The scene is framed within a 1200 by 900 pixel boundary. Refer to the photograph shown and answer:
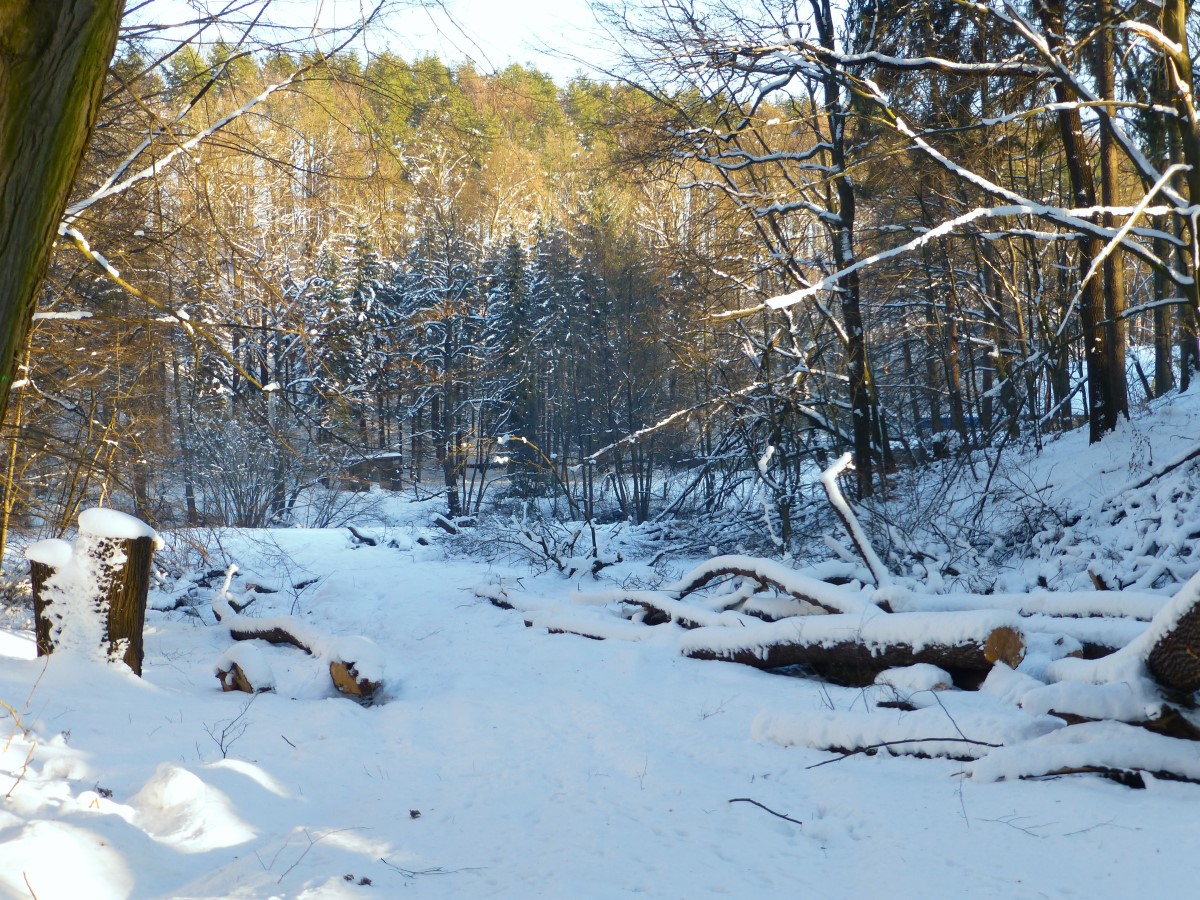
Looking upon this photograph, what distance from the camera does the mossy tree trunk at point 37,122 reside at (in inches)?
63.6

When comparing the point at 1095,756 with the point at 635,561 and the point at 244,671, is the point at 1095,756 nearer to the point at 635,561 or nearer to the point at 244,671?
the point at 244,671

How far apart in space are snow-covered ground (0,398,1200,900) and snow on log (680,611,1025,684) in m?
0.20

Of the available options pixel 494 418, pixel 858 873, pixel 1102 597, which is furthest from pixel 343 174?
pixel 494 418

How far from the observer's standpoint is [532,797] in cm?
408

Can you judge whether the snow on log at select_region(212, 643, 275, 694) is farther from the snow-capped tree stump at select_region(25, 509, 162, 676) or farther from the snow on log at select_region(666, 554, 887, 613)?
the snow on log at select_region(666, 554, 887, 613)

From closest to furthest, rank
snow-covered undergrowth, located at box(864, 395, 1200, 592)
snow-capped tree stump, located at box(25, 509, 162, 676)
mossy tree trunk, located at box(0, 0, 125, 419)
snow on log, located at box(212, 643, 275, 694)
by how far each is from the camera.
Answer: mossy tree trunk, located at box(0, 0, 125, 419) < snow-capped tree stump, located at box(25, 509, 162, 676) < snow on log, located at box(212, 643, 275, 694) < snow-covered undergrowth, located at box(864, 395, 1200, 592)

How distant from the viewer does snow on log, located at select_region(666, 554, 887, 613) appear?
652 centimetres

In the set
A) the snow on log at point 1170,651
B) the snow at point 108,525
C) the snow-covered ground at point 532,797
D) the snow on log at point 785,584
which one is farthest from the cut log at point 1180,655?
the snow at point 108,525

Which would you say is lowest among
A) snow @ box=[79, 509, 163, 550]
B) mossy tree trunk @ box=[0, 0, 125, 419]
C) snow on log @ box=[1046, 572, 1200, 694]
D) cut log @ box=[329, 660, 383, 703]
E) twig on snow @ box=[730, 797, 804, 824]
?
cut log @ box=[329, 660, 383, 703]

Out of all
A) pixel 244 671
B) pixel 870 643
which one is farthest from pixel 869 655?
pixel 244 671

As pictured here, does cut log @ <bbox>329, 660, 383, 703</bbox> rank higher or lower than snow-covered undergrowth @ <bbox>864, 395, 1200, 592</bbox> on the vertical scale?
lower

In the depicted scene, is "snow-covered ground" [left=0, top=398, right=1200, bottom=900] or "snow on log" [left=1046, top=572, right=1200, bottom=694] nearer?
"snow-covered ground" [left=0, top=398, right=1200, bottom=900]

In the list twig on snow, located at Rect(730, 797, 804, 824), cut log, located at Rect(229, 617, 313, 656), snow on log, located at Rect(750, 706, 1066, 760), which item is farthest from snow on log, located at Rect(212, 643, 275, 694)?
twig on snow, located at Rect(730, 797, 804, 824)

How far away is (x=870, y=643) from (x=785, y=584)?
A: 4.88ft
